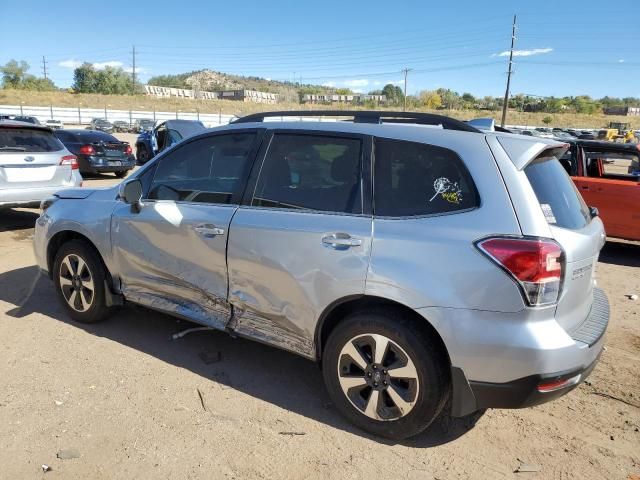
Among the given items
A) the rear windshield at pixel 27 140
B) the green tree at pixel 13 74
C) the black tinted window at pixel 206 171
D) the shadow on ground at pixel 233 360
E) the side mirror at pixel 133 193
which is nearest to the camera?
the shadow on ground at pixel 233 360

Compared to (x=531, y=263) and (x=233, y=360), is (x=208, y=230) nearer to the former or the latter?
(x=233, y=360)

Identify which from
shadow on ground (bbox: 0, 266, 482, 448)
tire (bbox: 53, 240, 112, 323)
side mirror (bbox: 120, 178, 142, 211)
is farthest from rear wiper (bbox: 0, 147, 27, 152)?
side mirror (bbox: 120, 178, 142, 211)

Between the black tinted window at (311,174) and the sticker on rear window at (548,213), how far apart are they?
0.97 metres

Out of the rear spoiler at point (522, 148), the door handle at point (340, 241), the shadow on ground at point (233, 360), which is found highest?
the rear spoiler at point (522, 148)

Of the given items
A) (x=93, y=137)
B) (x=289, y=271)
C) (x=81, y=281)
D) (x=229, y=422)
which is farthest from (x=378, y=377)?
(x=93, y=137)

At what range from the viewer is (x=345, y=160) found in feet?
10.1

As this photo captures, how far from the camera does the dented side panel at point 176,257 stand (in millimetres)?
3441

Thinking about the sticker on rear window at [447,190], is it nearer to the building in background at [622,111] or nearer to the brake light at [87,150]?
the brake light at [87,150]

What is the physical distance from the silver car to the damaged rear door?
448 centimetres

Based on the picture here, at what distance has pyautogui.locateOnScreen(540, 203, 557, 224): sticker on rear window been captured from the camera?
8.47ft

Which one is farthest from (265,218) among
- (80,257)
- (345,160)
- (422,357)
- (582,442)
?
(582,442)

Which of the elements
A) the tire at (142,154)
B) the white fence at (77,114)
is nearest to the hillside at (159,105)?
the white fence at (77,114)

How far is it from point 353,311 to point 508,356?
2.89ft

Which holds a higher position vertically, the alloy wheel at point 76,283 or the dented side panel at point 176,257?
the dented side panel at point 176,257
